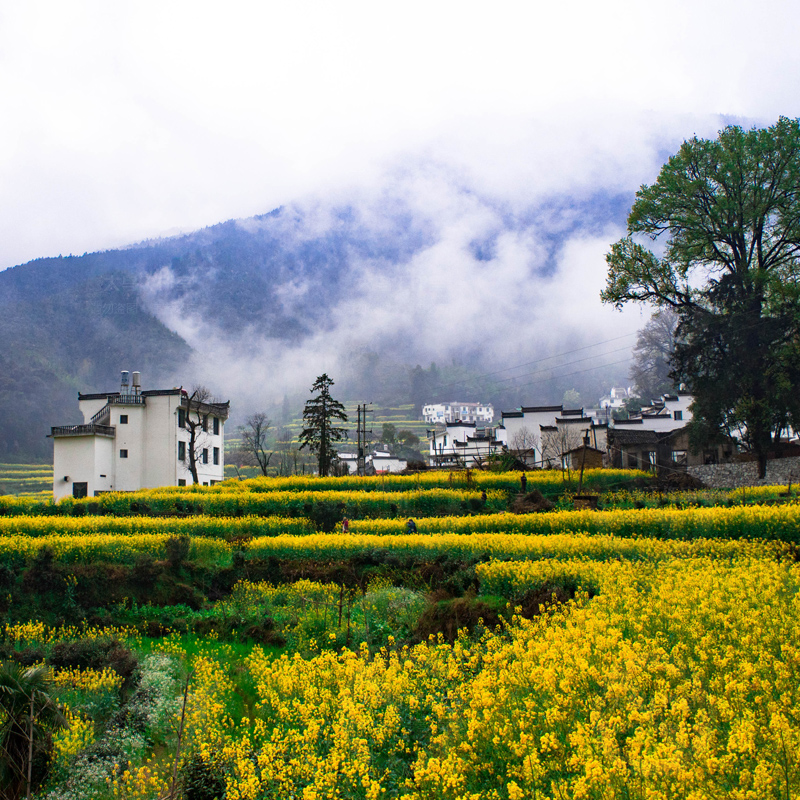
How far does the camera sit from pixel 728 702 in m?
5.73

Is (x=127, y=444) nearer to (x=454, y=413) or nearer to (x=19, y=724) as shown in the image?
(x=19, y=724)

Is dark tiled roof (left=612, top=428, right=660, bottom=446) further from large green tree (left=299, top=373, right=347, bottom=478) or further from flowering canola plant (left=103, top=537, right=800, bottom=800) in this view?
flowering canola plant (left=103, top=537, right=800, bottom=800)

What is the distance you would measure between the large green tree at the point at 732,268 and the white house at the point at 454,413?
453 ft

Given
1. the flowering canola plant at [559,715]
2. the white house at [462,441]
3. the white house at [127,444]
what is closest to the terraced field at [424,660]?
the flowering canola plant at [559,715]

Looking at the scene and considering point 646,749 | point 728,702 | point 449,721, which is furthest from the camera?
point 449,721

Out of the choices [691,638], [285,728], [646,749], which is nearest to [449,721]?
[285,728]

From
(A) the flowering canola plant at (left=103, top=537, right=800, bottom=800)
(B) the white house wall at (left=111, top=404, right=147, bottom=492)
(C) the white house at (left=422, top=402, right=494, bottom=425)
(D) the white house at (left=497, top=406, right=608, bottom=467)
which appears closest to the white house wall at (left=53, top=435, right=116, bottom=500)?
(B) the white house wall at (left=111, top=404, right=147, bottom=492)

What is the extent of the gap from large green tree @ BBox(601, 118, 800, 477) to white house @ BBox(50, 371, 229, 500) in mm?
32393

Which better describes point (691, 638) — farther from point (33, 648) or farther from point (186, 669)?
point (33, 648)

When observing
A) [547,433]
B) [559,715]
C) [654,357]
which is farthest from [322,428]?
[654,357]

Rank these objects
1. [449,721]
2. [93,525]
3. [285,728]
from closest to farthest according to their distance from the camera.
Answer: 1. [449,721]
2. [285,728]
3. [93,525]

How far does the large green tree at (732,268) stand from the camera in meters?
34.5

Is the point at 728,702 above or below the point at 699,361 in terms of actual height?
below

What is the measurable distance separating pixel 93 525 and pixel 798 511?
23.3 meters
